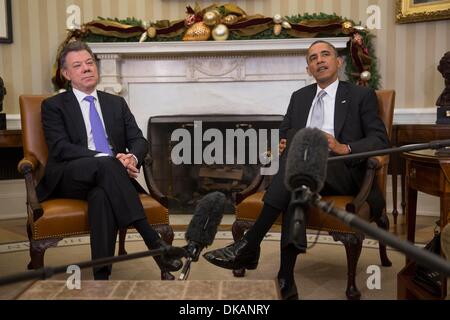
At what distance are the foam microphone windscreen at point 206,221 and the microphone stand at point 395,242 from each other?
55 cm

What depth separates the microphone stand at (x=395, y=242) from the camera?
0.60 meters

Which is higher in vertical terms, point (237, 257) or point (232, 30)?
point (232, 30)

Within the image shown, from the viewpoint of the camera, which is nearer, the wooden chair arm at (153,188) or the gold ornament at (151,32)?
the wooden chair arm at (153,188)

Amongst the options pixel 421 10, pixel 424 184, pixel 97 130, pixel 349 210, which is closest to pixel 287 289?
pixel 349 210

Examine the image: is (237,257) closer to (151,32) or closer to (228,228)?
(228,228)

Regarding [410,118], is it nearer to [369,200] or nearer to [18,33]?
[369,200]

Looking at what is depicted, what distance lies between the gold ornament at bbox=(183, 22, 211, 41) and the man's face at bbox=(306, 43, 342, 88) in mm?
1882

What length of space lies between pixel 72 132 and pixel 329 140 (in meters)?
1.56

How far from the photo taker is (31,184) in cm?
284

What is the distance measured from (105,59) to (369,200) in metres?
3.18

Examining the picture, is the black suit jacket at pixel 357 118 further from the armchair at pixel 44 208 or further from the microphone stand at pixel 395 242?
the microphone stand at pixel 395 242

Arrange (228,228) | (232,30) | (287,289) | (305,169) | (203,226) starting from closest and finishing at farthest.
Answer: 1. (305,169)
2. (203,226)
3. (287,289)
4. (228,228)
5. (232,30)

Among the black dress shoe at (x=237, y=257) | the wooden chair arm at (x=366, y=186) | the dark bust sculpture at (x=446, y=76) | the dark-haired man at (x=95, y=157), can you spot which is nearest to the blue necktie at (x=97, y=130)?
the dark-haired man at (x=95, y=157)
